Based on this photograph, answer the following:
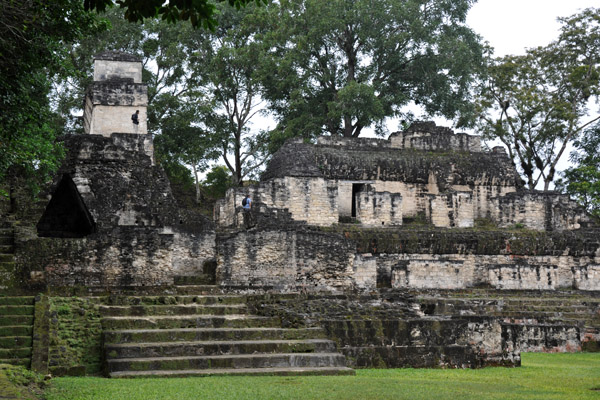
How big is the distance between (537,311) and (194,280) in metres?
8.65

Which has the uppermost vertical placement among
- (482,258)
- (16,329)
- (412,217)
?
(412,217)

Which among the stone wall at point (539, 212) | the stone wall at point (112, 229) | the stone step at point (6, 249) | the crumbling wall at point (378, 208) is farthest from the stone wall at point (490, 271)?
the stone step at point (6, 249)

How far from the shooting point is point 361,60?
102 feet

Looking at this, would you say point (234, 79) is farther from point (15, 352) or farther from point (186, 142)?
point (15, 352)

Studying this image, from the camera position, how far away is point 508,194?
27000mm

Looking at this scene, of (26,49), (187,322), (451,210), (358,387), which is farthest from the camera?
(451,210)

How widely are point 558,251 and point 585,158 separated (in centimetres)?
1159

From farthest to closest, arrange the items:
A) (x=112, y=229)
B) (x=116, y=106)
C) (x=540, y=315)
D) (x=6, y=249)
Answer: (x=116, y=106) < (x=540, y=315) < (x=112, y=229) < (x=6, y=249)

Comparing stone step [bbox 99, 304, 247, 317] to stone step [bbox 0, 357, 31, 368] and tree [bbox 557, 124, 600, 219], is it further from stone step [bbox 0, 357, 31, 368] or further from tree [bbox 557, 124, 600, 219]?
tree [bbox 557, 124, 600, 219]

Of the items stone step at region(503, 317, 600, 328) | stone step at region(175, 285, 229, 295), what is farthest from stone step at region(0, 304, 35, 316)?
stone step at region(503, 317, 600, 328)

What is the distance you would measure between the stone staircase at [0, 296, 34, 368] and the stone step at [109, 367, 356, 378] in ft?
4.27

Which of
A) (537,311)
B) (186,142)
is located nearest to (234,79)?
(186,142)

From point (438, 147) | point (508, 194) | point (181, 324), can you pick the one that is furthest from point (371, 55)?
point (181, 324)

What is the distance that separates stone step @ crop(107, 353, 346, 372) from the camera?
10.8 m
